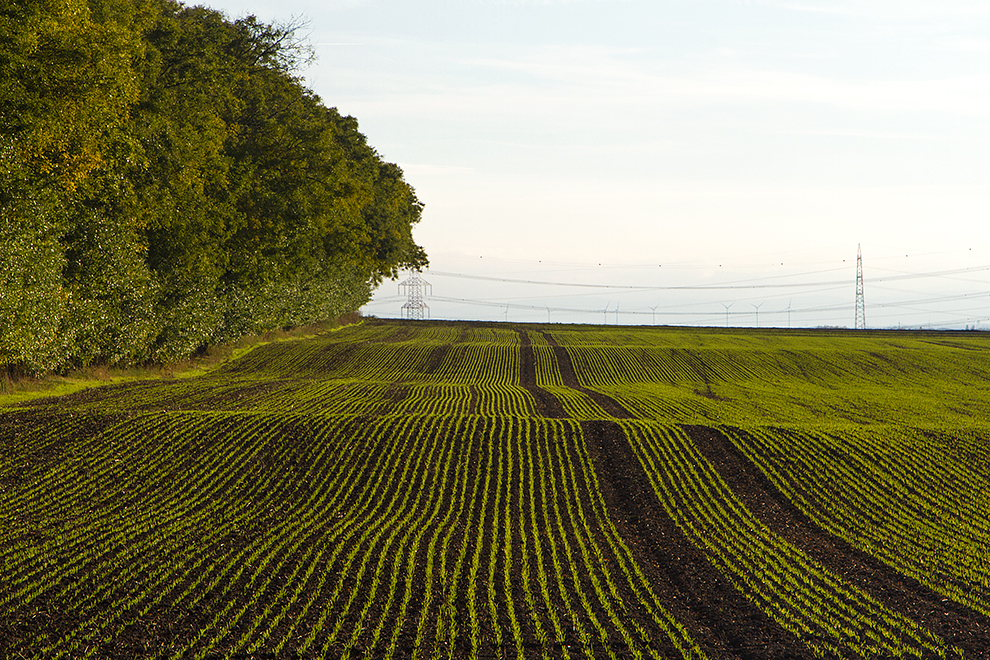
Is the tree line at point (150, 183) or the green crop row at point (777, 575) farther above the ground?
the tree line at point (150, 183)

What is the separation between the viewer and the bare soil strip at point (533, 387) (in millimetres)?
39666

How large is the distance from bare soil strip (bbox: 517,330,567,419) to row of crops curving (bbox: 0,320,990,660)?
0.51m

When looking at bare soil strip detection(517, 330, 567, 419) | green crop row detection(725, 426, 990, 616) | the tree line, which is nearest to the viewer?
green crop row detection(725, 426, 990, 616)

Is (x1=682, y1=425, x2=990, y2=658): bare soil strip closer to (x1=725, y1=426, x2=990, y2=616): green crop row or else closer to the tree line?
(x1=725, y1=426, x2=990, y2=616): green crop row

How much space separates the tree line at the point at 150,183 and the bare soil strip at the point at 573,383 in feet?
69.0

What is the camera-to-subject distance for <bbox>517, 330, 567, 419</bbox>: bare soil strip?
39.7 metres

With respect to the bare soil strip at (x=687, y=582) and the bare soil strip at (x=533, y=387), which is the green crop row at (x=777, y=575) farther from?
the bare soil strip at (x=533, y=387)

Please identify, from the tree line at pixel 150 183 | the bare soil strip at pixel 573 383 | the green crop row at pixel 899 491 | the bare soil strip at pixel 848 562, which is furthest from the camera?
the bare soil strip at pixel 573 383

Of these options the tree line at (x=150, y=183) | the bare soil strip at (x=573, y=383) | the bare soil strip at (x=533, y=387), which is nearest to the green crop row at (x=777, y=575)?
the bare soil strip at (x=573, y=383)

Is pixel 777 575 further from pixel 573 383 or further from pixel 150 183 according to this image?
pixel 573 383

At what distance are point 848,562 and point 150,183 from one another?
1367 inches

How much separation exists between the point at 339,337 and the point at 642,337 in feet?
103

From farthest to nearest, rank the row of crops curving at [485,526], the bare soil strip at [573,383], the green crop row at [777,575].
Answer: the bare soil strip at [573,383], the green crop row at [777,575], the row of crops curving at [485,526]

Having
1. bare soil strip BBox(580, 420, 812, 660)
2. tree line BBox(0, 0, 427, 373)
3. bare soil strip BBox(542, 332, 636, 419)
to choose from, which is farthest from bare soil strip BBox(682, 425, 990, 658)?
tree line BBox(0, 0, 427, 373)
